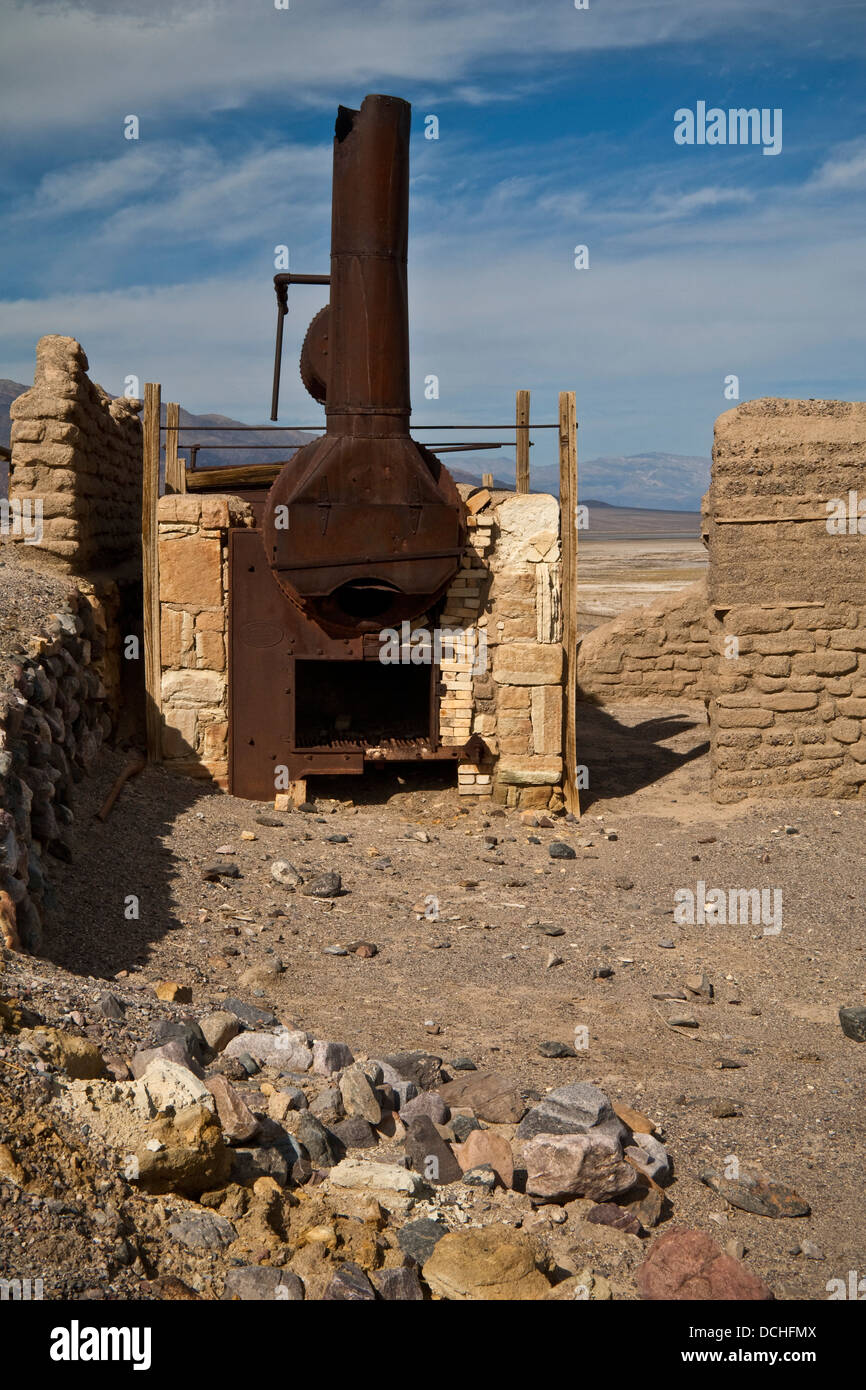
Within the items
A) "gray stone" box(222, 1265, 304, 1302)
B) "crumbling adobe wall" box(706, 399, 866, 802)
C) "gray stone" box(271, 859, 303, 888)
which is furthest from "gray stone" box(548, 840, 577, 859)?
"gray stone" box(222, 1265, 304, 1302)

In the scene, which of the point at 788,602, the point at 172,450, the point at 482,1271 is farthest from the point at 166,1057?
the point at 172,450

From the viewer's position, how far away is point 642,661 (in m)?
14.0

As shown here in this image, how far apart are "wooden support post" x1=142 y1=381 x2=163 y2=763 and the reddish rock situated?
22.6 ft

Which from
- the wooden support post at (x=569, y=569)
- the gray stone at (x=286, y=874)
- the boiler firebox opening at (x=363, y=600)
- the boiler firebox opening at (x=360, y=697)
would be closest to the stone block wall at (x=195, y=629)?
the boiler firebox opening at (x=363, y=600)

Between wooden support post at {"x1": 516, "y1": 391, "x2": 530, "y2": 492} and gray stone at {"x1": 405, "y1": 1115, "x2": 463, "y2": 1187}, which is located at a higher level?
wooden support post at {"x1": 516, "y1": 391, "x2": 530, "y2": 492}

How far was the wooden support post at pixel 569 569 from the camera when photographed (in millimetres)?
9688

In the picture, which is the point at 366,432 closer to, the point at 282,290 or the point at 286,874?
the point at 282,290

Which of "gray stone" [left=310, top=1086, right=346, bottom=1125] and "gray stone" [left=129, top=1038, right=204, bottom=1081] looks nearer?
"gray stone" [left=129, top=1038, right=204, bottom=1081]

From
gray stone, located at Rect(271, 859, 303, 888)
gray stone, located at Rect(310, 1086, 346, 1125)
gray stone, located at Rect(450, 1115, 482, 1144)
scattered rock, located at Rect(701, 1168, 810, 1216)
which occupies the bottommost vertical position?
scattered rock, located at Rect(701, 1168, 810, 1216)

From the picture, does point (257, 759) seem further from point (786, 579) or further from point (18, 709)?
point (786, 579)

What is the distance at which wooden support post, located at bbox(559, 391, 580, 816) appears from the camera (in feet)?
31.8

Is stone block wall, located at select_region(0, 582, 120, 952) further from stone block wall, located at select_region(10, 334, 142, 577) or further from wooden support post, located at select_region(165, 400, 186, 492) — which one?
wooden support post, located at select_region(165, 400, 186, 492)

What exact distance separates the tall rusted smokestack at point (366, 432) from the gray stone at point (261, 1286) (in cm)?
639

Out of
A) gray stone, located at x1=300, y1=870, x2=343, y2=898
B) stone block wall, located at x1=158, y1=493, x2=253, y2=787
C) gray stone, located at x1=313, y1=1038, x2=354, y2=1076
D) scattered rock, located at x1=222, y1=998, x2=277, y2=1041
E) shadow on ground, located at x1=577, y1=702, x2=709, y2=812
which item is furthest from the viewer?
shadow on ground, located at x1=577, y1=702, x2=709, y2=812
